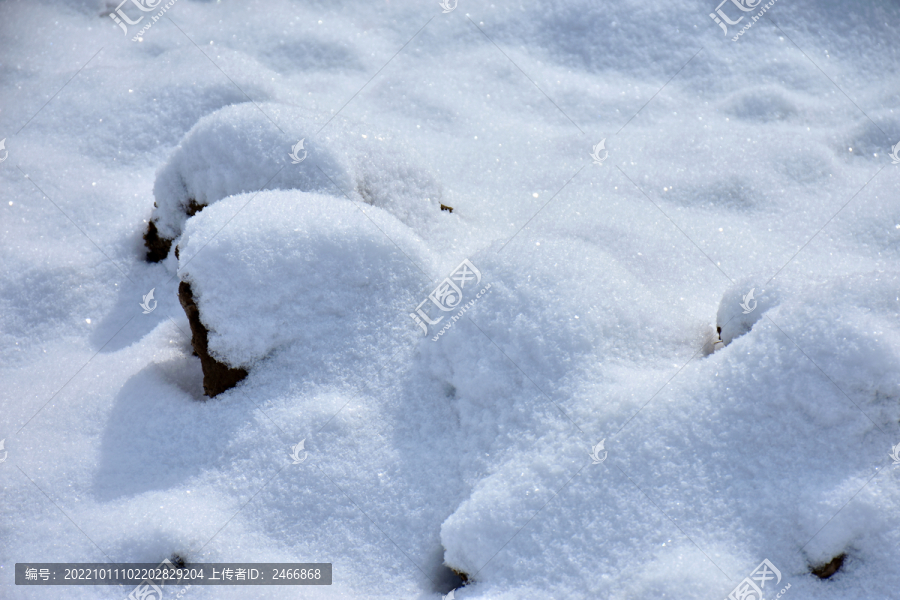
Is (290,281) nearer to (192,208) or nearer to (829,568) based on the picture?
(192,208)

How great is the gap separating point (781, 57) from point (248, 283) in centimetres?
434

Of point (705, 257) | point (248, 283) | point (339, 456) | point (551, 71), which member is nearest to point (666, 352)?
point (705, 257)

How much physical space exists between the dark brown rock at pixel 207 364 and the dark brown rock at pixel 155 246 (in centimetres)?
99

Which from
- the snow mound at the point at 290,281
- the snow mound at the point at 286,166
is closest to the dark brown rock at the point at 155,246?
the snow mound at the point at 286,166

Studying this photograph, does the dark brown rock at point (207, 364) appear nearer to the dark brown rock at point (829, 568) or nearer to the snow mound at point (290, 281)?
the snow mound at point (290, 281)

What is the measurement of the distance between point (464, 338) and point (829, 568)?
153 cm

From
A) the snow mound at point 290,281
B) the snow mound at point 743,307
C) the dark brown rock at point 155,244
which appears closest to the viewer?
the snow mound at point 743,307

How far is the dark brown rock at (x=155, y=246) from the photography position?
12.5ft

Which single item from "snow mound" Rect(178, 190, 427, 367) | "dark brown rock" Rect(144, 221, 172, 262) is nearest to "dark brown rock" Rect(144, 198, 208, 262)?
"dark brown rock" Rect(144, 221, 172, 262)

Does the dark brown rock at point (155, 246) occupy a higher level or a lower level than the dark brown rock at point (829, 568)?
lower

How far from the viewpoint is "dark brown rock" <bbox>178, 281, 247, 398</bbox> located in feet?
9.43

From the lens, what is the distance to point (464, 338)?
2711 millimetres

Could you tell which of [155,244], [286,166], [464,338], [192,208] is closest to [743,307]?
[464,338]

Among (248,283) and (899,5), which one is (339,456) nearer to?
(248,283)
